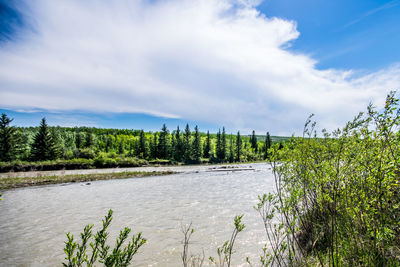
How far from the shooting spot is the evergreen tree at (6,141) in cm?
5264

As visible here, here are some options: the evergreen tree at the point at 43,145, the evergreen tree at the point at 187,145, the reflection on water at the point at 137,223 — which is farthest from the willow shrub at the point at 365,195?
the evergreen tree at the point at 187,145

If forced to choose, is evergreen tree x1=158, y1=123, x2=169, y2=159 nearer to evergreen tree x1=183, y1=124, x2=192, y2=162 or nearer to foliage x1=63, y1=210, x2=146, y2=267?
evergreen tree x1=183, y1=124, x2=192, y2=162

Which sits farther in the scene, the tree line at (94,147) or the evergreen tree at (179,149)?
the evergreen tree at (179,149)

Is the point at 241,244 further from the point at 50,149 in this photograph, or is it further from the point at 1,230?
the point at 50,149

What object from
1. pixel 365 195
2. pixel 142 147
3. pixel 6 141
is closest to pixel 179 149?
pixel 142 147

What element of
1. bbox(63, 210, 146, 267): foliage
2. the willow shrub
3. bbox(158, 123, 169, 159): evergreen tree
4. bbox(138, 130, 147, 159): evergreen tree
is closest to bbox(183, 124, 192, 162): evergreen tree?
bbox(158, 123, 169, 159): evergreen tree

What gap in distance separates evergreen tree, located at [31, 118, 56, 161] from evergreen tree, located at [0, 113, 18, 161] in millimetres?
4451

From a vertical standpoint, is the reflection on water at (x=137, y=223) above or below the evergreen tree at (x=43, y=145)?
below

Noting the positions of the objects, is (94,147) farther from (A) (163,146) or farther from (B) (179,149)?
(B) (179,149)

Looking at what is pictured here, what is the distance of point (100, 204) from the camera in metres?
15.6

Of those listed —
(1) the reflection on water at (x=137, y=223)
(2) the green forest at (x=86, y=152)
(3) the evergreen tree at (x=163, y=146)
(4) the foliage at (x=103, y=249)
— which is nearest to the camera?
(4) the foliage at (x=103, y=249)

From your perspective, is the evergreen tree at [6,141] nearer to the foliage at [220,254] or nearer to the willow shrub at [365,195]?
the foliage at [220,254]

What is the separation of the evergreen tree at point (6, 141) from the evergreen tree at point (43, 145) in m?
4.45

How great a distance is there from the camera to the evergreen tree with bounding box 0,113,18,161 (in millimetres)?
52644
